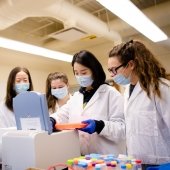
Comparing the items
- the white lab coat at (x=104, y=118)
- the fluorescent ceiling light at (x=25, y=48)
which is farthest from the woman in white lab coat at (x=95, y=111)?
the fluorescent ceiling light at (x=25, y=48)

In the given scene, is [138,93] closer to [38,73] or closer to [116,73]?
[116,73]

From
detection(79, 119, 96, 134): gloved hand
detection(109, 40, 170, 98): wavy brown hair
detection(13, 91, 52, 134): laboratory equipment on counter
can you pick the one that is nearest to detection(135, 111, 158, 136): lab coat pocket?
detection(109, 40, 170, 98): wavy brown hair

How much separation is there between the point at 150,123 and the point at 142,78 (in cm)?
25

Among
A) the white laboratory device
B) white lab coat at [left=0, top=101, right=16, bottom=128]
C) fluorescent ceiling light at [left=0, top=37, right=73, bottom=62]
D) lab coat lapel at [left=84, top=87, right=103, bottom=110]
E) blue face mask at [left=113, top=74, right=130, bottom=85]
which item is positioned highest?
fluorescent ceiling light at [left=0, top=37, right=73, bottom=62]

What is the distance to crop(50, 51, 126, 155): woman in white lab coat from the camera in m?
1.33

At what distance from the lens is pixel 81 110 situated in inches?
59.7

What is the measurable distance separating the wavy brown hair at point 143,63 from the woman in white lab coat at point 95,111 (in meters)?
0.21

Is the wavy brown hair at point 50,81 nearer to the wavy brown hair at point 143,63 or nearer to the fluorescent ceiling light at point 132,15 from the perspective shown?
the fluorescent ceiling light at point 132,15

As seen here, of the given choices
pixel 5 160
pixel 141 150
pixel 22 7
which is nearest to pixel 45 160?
pixel 5 160

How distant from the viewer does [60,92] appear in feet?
8.25

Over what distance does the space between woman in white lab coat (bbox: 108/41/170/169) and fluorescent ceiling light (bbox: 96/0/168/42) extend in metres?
1.16

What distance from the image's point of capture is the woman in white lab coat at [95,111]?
1.33 m

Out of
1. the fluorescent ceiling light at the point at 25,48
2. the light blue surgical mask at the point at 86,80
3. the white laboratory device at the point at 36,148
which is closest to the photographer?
the white laboratory device at the point at 36,148

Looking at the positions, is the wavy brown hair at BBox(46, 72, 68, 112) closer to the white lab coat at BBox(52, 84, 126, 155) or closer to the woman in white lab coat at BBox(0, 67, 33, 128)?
the woman in white lab coat at BBox(0, 67, 33, 128)
